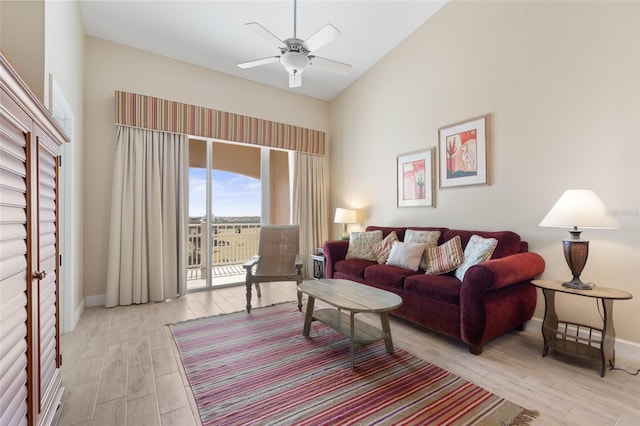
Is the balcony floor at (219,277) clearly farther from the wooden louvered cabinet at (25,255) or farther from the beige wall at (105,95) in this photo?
the wooden louvered cabinet at (25,255)

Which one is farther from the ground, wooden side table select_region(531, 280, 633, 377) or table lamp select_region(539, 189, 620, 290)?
table lamp select_region(539, 189, 620, 290)

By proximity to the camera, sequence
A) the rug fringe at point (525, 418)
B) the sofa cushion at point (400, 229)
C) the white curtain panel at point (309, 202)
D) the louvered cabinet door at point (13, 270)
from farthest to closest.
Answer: the white curtain panel at point (309, 202) → the sofa cushion at point (400, 229) → the rug fringe at point (525, 418) → the louvered cabinet door at point (13, 270)

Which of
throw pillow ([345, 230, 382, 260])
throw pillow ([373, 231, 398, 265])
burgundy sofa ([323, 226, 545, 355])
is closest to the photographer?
burgundy sofa ([323, 226, 545, 355])

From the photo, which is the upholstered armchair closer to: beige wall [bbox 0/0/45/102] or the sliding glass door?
the sliding glass door

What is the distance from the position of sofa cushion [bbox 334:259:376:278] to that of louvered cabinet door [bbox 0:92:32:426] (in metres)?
2.73

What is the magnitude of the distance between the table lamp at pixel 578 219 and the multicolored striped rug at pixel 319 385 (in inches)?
46.7

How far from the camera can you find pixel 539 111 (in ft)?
8.57

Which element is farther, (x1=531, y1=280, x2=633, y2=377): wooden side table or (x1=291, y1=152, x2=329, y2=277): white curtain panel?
(x1=291, y1=152, x2=329, y2=277): white curtain panel

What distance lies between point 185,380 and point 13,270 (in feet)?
4.25

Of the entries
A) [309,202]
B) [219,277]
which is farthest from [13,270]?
[309,202]

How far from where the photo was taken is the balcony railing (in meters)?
4.13

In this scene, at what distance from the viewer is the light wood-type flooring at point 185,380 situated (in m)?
1.57

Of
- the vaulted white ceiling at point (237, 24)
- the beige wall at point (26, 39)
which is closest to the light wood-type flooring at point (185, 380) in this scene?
the beige wall at point (26, 39)

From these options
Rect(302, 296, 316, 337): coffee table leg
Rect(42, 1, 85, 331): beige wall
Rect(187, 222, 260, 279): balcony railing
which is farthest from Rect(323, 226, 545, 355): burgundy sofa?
Rect(42, 1, 85, 331): beige wall
